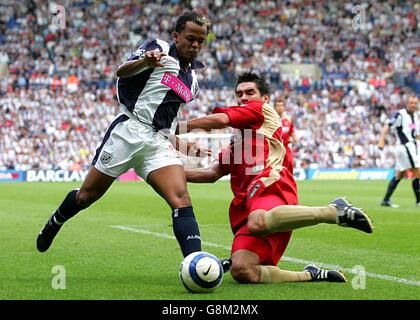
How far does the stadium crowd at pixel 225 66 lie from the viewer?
32.3 m

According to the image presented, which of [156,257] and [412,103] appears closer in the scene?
[156,257]

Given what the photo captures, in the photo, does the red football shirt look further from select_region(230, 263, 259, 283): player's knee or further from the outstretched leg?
select_region(230, 263, 259, 283): player's knee

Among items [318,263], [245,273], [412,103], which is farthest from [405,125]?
[245,273]

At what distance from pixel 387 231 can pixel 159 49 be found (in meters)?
5.58

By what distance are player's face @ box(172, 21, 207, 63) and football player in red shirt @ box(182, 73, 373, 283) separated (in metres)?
0.54

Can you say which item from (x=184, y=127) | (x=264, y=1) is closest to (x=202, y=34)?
(x=184, y=127)

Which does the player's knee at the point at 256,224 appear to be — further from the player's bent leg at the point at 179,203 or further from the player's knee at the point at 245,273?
the player's bent leg at the point at 179,203

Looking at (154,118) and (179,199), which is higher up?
(154,118)

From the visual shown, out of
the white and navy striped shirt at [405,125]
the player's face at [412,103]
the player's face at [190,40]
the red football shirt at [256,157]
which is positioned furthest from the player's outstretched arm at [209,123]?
the white and navy striped shirt at [405,125]

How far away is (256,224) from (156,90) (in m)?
1.46

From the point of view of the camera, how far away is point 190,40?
6.64m

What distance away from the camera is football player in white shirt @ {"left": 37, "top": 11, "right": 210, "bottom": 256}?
6578 mm

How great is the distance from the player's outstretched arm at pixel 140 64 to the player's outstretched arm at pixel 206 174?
1235mm

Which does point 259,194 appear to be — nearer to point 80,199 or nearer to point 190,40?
point 190,40
